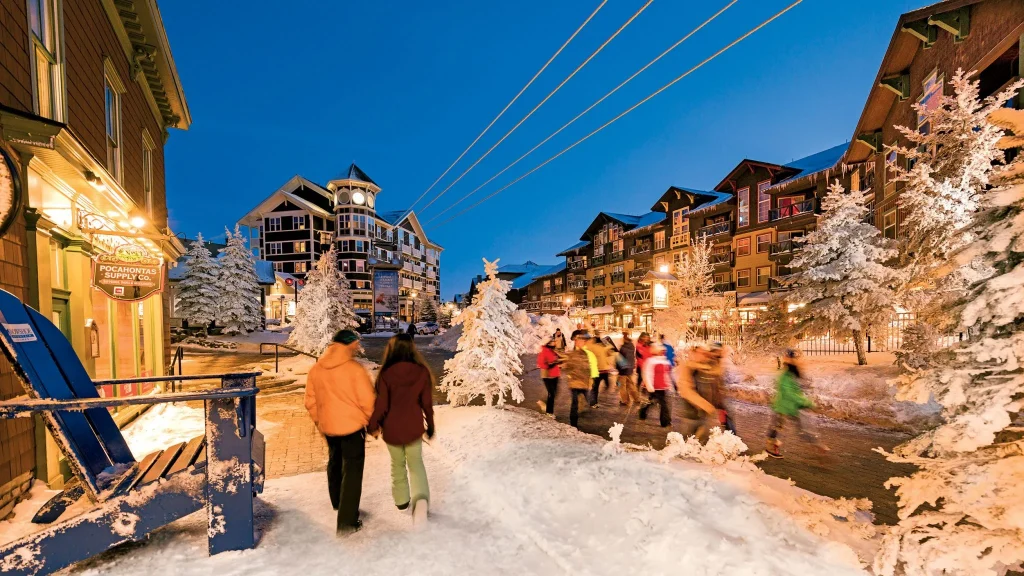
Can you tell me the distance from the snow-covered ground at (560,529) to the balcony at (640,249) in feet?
158

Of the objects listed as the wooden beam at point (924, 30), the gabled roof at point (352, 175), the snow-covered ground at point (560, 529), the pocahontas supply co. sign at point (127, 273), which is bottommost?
the snow-covered ground at point (560, 529)

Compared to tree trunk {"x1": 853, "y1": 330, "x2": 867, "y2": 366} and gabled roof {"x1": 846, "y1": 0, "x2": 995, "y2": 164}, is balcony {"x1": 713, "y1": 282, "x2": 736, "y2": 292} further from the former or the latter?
tree trunk {"x1": 853, "y1": 330, "x2": 867, "y2": 366}

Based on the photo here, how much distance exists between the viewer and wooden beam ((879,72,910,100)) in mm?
19734

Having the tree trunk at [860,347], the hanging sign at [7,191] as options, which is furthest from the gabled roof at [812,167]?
the hanging sign at [7,191]

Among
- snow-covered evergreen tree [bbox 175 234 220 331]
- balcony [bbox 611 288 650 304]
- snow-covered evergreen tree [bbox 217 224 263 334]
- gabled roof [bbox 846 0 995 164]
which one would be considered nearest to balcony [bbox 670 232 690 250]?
balcony [bbox 611 288 650 304]

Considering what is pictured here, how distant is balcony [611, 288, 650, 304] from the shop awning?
11.6 metres

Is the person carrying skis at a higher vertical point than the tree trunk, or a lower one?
higher

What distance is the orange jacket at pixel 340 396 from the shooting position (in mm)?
4059

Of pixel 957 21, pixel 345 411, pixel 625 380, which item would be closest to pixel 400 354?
pixel 345 411

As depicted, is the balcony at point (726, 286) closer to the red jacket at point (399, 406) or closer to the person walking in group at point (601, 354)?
the person walking in group at point (601, 354)

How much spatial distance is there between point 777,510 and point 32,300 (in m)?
8.30

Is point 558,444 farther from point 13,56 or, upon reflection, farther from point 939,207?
point 939,207

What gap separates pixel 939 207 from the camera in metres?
13.9

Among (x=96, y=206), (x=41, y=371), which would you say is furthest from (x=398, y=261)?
(x=41, y=371)
